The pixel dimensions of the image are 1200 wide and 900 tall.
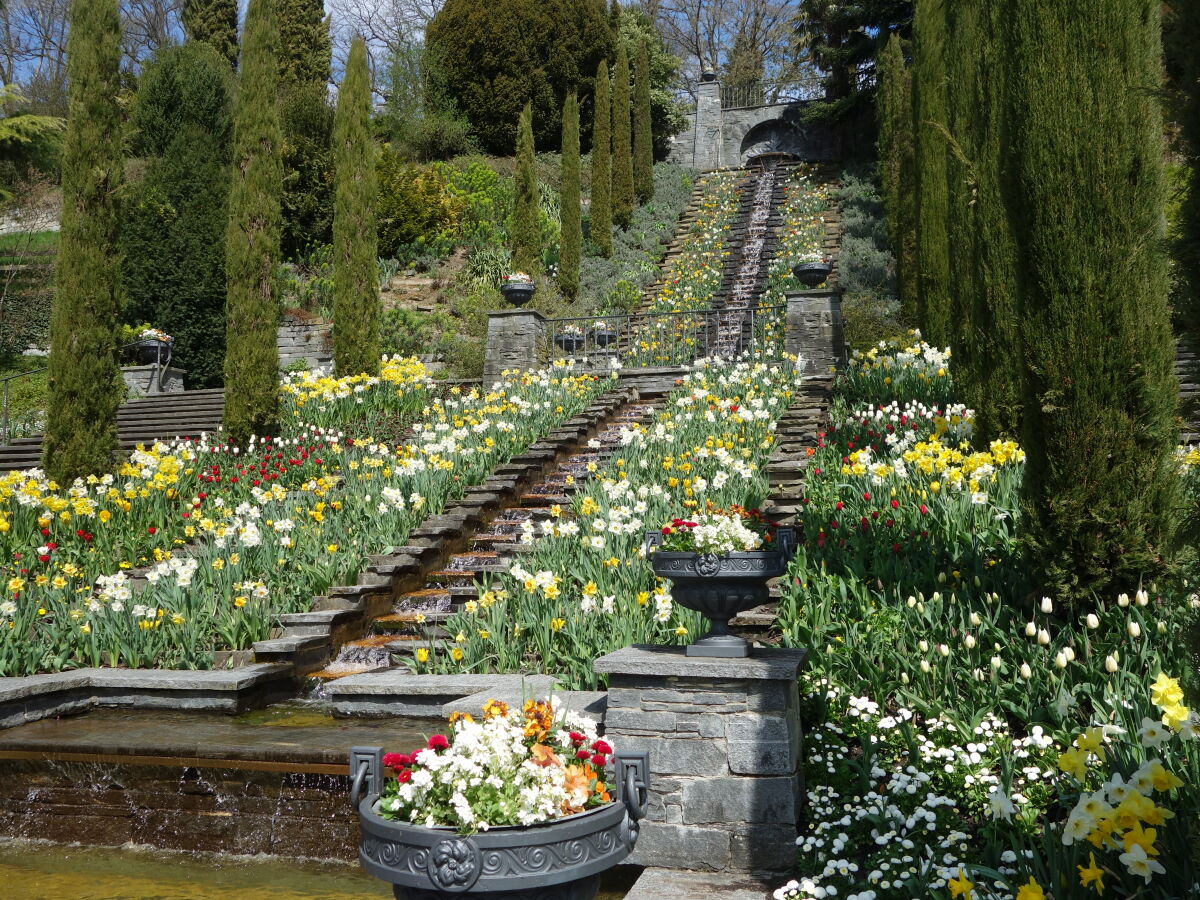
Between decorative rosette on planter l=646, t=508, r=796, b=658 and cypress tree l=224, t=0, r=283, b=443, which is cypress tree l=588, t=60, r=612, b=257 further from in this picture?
decorative rosette on planter l=646, t=508, r=796, b=658

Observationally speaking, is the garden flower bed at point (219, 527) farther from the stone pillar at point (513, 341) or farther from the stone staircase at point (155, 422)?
the stone pillar at point (513, 341)

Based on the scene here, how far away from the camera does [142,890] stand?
4.18 metres

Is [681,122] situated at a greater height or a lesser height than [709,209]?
greater

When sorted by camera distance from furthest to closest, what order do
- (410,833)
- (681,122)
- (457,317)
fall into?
(681,122) < (457,317) < (410,833)

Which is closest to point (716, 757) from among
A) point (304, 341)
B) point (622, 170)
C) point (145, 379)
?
point (145, 379)

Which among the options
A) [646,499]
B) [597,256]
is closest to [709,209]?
[597,256]

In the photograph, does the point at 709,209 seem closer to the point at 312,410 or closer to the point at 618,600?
the point at 312,410

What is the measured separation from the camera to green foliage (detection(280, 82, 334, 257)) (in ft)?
74.1

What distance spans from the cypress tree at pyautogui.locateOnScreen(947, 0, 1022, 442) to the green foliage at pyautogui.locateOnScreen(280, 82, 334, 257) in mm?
16823

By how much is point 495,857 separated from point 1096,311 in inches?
159

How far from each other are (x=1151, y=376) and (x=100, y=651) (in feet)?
21.8

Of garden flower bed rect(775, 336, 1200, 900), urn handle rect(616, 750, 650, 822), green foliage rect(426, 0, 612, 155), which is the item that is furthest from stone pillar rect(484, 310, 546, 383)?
green foliage rect(426, 0, 612, 155)

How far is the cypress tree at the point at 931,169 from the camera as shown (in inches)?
453

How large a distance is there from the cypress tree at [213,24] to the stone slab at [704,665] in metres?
26.7
